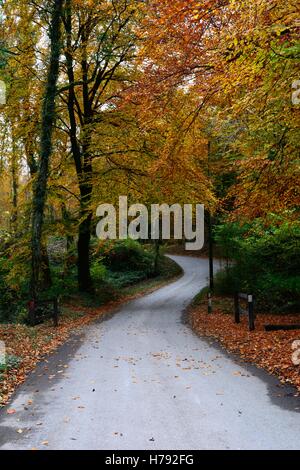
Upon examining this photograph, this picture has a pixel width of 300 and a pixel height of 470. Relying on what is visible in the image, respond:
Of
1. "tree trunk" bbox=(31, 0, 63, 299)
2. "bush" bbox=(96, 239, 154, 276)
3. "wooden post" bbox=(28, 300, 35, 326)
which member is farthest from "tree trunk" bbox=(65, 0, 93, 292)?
"bush" bbox=(96, 239, 154, 276)

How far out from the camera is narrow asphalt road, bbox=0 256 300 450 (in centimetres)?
556

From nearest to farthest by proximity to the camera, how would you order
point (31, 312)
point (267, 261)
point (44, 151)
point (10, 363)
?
point (10, 363) → point (31, 312) → point (44, 151) → point (267, 261)

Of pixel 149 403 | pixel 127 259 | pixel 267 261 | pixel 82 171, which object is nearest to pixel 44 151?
pixel 82 171

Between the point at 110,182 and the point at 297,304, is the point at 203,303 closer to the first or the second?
the point at 297,304

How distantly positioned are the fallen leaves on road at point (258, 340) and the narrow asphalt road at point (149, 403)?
42 cm

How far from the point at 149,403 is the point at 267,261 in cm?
1230

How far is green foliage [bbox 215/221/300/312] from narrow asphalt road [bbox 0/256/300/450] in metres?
5.69

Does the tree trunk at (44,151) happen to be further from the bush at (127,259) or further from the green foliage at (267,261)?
the bush at (127,259)

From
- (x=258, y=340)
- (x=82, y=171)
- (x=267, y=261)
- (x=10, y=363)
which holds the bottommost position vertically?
(x=258, y=340)

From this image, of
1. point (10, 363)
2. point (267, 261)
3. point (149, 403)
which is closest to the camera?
point (149, 403)

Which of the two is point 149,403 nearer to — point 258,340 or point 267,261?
point 258,340

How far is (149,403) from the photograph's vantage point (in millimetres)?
7090

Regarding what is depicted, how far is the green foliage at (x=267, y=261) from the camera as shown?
16078 mm

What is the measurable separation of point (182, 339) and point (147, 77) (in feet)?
29.1
